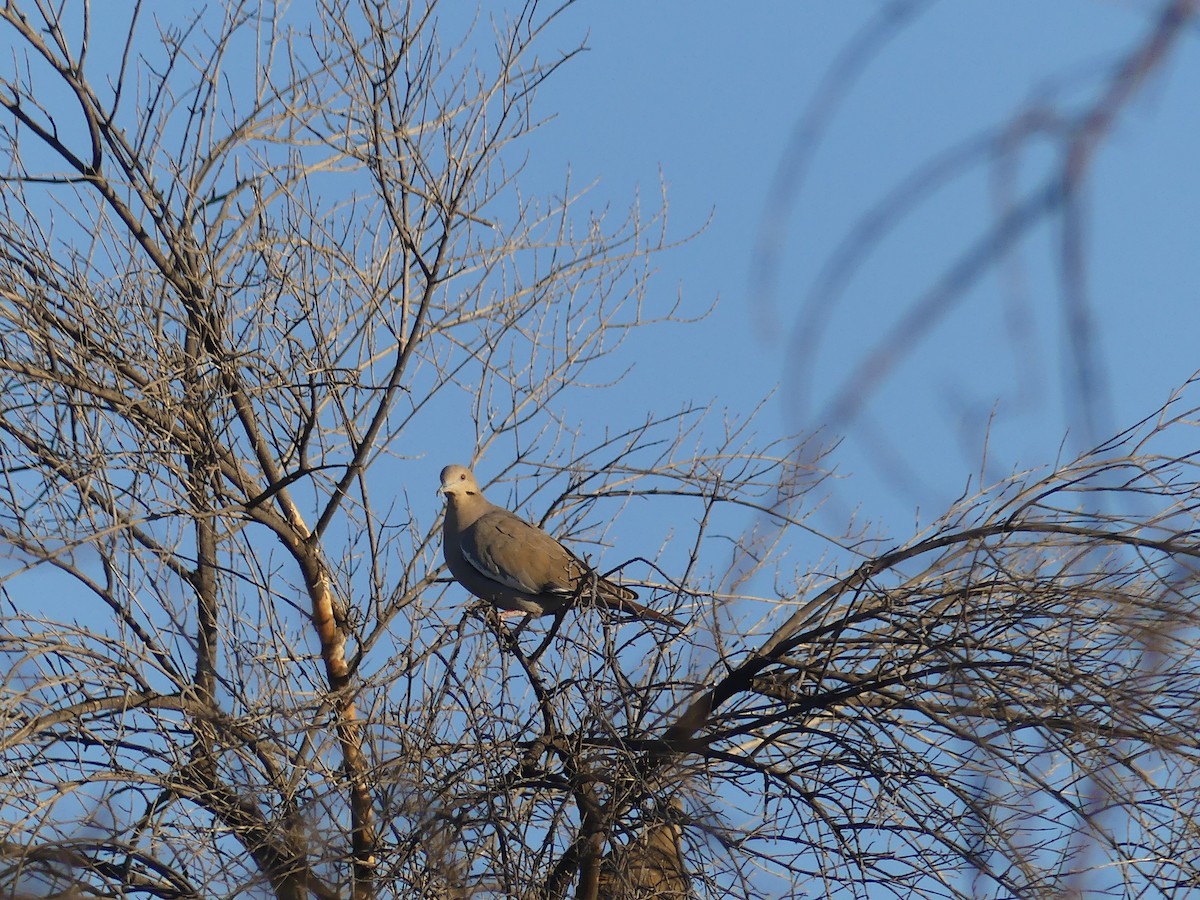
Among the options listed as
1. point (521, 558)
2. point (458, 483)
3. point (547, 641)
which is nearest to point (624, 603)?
point (547, 641)

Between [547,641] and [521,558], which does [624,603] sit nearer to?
[547,641]

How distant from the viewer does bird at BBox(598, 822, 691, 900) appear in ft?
17.7

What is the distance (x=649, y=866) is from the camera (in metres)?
5.54

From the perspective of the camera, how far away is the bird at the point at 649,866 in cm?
539

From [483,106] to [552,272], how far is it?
1.28 metres

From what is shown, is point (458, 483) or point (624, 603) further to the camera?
point (458, 483)

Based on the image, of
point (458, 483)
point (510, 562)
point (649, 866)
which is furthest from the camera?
point (458, 483)

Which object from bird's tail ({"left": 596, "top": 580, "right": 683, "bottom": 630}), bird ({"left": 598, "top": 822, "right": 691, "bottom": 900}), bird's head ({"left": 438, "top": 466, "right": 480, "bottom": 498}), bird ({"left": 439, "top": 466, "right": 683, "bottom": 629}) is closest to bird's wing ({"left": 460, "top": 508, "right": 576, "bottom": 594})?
bird ({"left": 439, "top": 466, "right": 683, "bottom": 629})

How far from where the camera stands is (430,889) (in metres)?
5.18

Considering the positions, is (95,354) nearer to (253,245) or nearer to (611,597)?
(253,245)

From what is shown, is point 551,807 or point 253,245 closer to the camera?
point 551,807

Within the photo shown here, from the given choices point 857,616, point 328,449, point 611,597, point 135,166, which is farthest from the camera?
point 328,449

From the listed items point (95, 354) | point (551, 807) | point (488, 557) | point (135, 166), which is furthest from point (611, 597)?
point (135, 166)

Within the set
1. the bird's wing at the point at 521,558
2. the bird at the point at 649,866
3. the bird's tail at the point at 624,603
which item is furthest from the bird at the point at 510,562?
the bird at the point at 649,866
